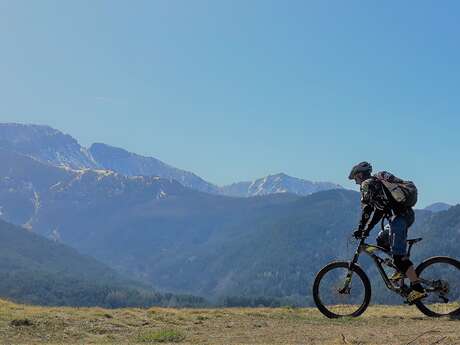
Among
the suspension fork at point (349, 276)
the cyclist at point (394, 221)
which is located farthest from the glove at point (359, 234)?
the suspension fork at point (349, 276)

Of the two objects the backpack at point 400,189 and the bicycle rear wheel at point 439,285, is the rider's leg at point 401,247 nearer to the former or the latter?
the backpack at point 400,189

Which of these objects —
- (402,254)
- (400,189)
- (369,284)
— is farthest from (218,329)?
(400,189)

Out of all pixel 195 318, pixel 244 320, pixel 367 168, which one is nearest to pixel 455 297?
pixel 367 168

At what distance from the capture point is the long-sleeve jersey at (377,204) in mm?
13797

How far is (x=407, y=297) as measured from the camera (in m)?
13.8

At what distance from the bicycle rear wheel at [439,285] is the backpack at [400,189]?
6.40ft

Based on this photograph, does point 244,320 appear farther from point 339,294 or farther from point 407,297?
point 407,297

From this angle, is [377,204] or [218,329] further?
[218,329]

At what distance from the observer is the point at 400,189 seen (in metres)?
13.6

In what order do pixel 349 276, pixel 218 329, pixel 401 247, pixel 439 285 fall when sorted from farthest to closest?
pixel 349 276
pixel 439 285
pixel 218 329
pixel 401 247

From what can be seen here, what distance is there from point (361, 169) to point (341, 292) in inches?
137

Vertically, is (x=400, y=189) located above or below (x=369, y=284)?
above

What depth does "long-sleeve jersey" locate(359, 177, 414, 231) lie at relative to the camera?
1380cm

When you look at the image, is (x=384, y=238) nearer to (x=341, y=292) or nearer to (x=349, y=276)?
(x=349, y=276)
